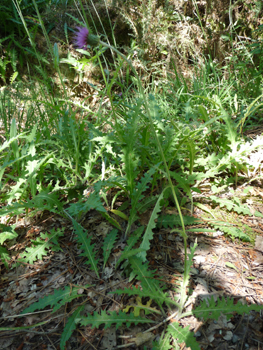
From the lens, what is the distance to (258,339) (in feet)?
2.96

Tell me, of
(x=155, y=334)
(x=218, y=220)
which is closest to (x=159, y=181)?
(x=218, y=220)

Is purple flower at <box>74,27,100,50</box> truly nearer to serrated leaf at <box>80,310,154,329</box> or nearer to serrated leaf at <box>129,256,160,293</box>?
serrated leaf at <box>129,256,160,293</box>

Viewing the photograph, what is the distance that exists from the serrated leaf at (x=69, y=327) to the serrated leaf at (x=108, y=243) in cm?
25

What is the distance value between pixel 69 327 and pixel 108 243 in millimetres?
408

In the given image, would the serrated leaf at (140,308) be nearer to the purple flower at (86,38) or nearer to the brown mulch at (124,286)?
the brown mulch at (124,286)

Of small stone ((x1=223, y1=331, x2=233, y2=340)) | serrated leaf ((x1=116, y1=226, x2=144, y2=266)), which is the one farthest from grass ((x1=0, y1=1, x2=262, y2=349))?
small stone ((x1=223, y1=331, x2=233, y2=340))

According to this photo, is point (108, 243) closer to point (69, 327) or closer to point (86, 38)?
point (69, 327)

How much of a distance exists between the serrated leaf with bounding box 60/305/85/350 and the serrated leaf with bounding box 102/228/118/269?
247mm

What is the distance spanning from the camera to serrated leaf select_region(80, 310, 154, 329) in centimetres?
96

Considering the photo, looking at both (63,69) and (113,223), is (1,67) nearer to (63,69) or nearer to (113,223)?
(63,69)

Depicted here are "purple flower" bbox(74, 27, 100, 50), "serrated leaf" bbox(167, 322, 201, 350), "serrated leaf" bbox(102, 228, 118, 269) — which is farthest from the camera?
"serrated leaf" bbox(102, 228, 118, 269)

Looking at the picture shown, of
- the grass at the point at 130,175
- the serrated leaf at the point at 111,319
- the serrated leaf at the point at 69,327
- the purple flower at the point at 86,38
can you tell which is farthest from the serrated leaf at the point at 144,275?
the purple flower at the point at 86,38

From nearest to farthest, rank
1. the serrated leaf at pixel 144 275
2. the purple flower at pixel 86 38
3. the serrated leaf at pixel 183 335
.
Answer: the serrated leaf at pixel 183 335, the purple flower at pixel 86 38, the serrated leaf at pixel 144 275

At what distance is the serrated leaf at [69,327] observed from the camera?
0.96 m
